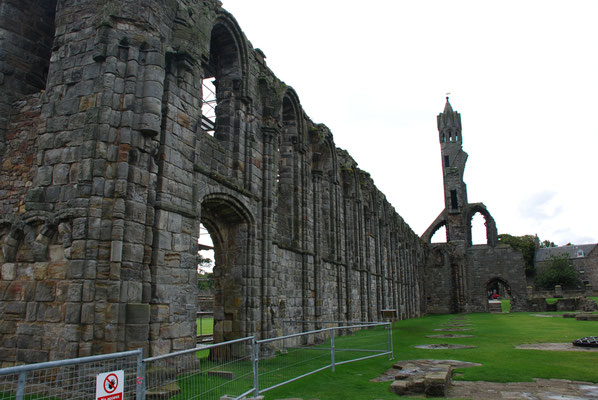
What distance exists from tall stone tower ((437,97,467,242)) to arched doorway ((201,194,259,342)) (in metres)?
39.6

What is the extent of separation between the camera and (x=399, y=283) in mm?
34531

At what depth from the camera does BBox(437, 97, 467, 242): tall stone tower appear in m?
47.7

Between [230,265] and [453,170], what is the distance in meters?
43.7

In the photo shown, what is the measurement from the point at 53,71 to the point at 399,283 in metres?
30.3

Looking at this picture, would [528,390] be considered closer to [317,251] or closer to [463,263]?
[317,251]

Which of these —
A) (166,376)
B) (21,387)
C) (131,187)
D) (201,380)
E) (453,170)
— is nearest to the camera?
(21,387)

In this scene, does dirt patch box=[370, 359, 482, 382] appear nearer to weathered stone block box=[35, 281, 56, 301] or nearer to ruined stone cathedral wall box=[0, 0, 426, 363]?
ruined stone cathedral wall box=[0, 0, 426, 363]

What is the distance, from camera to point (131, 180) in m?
7.36

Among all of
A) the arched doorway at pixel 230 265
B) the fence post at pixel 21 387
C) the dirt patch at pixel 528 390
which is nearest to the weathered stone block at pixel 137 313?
the fence post at pixel 21 387

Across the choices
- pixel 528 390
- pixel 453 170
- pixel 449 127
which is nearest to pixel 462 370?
pixel 528 390

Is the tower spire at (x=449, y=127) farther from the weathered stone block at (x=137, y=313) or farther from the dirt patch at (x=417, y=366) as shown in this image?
the weathered stone block at (x=137, y=313)

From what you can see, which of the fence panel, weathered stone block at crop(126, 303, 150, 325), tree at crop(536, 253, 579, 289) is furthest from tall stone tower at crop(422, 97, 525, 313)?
weathered stone block at crop(126, 303, 150, 325)

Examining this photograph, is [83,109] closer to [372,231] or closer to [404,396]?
[404,396]

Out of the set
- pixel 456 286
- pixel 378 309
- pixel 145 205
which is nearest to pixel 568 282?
pixel 456 286
